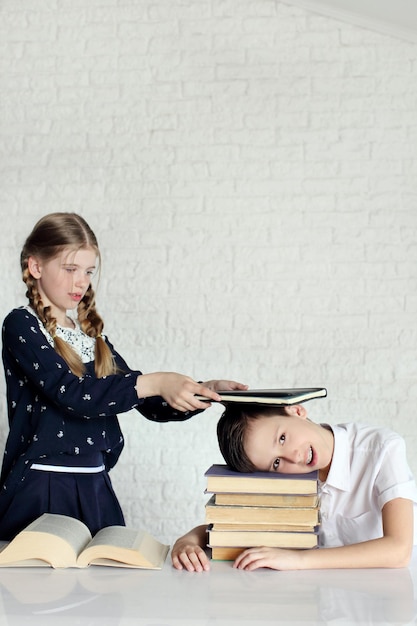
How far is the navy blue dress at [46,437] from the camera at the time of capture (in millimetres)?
1804

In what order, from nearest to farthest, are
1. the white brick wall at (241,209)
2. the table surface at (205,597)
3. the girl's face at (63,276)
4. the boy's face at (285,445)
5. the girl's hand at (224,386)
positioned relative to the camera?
the table surface at (205,597)
the boy's face at (285,445)
the girl's hand at (224,386)
the girl's face at (63,276)
the white brick wall at (241,209)

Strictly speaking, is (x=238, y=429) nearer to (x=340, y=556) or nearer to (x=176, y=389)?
(x=176, y=389)

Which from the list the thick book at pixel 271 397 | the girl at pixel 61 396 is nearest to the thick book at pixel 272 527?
the thick book at pixel 271 397

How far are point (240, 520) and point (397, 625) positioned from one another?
39 cm

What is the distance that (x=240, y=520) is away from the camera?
142 centimetres

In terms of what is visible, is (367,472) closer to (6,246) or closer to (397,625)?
(397,625)

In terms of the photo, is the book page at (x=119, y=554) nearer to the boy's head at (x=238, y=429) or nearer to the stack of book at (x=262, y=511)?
the stack of book at (x=262, y=511)

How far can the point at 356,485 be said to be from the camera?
156 cm

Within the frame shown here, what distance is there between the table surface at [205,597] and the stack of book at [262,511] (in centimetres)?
6

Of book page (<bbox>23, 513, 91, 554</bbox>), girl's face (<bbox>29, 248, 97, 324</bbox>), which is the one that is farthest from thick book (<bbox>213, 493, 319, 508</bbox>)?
girl's face (<bbox>29, 248, 97, 324</bbox>)

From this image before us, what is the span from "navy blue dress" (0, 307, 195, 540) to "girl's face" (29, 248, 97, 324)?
9 cm

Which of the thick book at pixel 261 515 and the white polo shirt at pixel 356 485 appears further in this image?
the white polo shirt at pixel 356 485

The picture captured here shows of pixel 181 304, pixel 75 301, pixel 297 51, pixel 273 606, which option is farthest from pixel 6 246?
pixel 273 606

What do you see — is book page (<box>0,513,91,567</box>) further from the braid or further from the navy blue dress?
the braid
